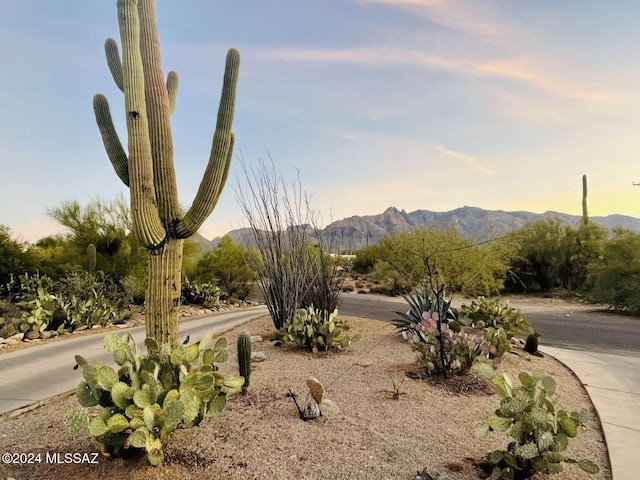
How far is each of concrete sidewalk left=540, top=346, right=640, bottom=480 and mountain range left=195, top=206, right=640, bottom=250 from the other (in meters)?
4.68

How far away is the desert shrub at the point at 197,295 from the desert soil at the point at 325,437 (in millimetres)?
9001

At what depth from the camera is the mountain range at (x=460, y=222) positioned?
18.8m

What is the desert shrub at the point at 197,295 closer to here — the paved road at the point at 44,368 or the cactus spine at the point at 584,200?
the paved road at the point at 44,368

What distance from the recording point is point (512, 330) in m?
6.52

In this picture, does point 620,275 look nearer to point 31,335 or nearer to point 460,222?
point 31,335

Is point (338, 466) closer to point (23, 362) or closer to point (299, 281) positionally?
point (299, 281)

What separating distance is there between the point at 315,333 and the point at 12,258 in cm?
803

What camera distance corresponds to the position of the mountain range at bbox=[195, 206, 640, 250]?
18.8m

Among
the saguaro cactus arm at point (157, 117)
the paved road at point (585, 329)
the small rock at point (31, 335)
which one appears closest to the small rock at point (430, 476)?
the saguaro cactus arm at point (157, 117)

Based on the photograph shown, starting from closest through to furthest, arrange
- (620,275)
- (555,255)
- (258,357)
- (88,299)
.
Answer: (258,357)
(88,299)
(620,275)
(555,255)

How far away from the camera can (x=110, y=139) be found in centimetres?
485

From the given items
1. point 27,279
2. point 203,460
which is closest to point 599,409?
point 203,460

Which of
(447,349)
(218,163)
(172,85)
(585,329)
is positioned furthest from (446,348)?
(585,329)

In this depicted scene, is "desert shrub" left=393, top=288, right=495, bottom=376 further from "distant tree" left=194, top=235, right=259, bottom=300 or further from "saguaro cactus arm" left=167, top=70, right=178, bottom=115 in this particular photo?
"distant tree" left=194, top=235, right=259, bottom=300
